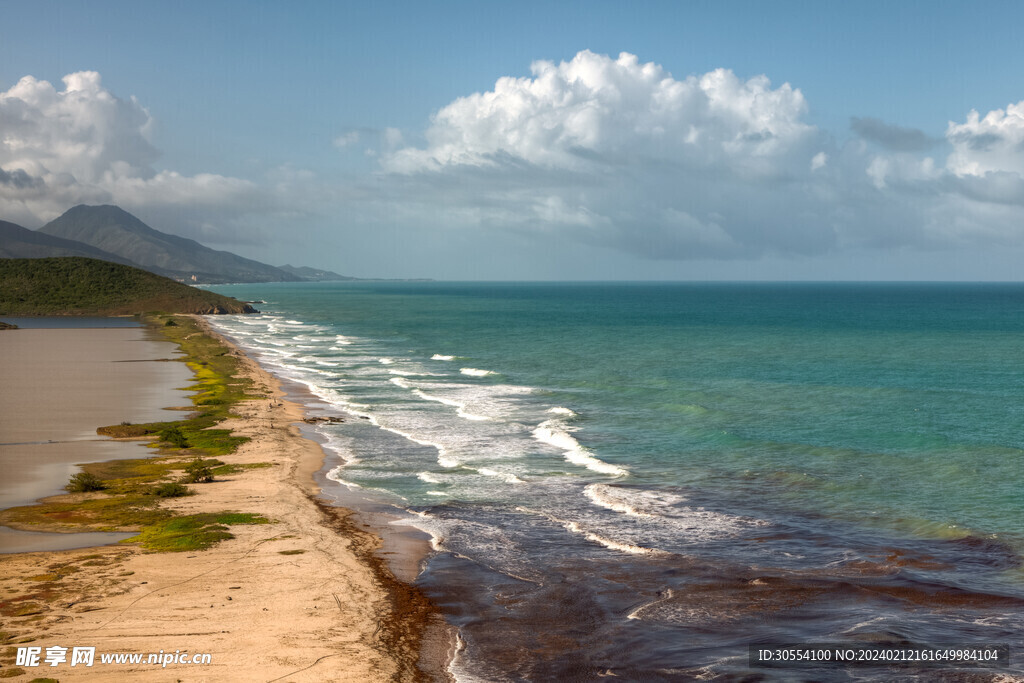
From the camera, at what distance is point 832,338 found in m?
103

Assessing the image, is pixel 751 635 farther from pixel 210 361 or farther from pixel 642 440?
pixel 210 361

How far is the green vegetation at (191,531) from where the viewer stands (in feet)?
70.5

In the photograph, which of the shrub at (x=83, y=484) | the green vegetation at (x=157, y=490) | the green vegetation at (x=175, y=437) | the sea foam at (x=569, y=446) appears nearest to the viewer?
the green vegetation at (x=157, y=490)

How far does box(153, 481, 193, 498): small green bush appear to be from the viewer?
26500mm

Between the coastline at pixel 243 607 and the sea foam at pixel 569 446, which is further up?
the sea foam at pixel 569 446

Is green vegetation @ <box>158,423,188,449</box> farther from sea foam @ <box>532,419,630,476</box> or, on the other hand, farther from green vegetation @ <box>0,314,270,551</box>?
sea foam @ <box>532,419,630,476</box>

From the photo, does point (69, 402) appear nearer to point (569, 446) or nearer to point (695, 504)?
point (569, 446)

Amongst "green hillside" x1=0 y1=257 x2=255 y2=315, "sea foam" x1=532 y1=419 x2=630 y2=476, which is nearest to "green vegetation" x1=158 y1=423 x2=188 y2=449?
"sea foam" x1=532 y1=419 x2=630 y2=476

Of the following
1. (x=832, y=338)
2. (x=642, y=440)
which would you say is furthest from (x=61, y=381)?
(x=832, y=338)

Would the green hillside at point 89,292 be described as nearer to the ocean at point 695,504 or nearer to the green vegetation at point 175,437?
the ocean at point 695,504

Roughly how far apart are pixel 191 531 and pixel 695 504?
53.7 feet

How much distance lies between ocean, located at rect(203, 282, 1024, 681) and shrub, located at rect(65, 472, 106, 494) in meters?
8.33

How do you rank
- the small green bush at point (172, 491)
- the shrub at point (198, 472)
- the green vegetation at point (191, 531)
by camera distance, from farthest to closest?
the shrub at point (198, 472) < the small green bush at point (172, 491) < the green vegetation at point (191, 531)

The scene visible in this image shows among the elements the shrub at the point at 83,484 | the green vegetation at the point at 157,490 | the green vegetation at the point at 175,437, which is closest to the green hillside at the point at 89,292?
the green vegetation at the point at 157,490
